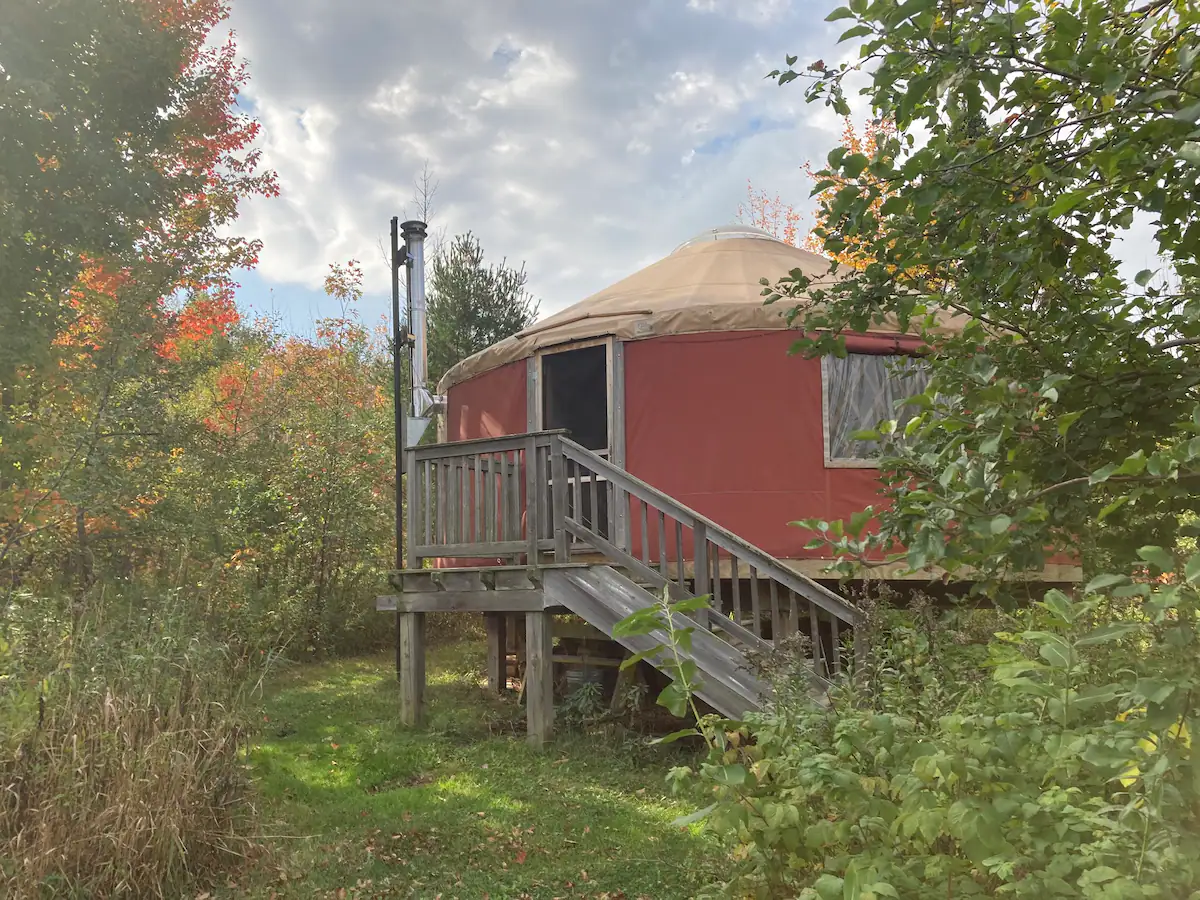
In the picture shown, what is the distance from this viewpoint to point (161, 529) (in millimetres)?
7246

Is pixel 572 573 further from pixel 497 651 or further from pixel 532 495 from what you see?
pixel 497 651

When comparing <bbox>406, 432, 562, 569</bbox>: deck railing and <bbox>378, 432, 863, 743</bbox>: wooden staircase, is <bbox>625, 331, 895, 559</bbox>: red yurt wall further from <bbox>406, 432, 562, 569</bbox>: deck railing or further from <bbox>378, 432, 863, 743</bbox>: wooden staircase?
<bbox>406, 432, 562, 569</bbox>: deck railing

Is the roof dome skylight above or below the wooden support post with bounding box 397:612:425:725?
above

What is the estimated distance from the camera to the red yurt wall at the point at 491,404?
7316 mm

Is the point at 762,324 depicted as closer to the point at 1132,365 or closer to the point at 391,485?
the point at 1132,365

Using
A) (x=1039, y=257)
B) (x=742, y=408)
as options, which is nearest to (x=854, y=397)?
(x=742, y=408)

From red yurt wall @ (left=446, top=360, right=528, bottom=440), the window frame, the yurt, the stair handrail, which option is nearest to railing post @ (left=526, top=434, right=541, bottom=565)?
the stair handrail

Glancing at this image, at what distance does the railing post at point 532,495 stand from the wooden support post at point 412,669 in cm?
139

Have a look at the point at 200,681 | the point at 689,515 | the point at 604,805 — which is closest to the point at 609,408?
the point at 689,515

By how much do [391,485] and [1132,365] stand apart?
38.6 ft

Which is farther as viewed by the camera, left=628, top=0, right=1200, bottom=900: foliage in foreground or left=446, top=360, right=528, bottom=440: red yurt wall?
left=446, top=360, right=528, bottom=440: red yurt wall

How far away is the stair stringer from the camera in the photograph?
14.9 feet

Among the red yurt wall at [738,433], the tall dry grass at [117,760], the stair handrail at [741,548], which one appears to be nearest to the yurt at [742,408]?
the red yurt wall at [738,433]

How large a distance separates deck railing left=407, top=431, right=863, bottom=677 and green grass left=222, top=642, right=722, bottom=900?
1099 mm
